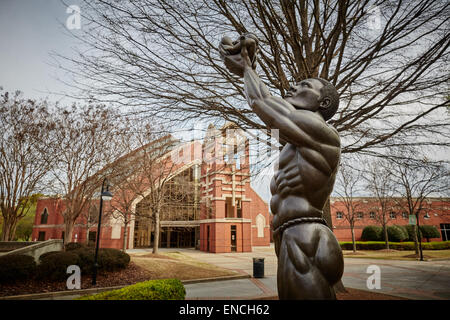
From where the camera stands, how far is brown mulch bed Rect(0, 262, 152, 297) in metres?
9.26

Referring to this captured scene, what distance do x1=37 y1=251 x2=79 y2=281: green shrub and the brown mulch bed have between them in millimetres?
209

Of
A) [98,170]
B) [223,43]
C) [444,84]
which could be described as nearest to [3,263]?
[98,170]

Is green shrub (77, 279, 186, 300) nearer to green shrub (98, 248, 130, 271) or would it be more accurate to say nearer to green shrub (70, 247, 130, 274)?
green shrub (70, 247, 130, 274)

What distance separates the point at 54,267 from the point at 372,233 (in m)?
32.4

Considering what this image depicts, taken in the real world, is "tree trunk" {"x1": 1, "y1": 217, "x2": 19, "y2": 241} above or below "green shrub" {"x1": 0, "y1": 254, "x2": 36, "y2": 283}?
above

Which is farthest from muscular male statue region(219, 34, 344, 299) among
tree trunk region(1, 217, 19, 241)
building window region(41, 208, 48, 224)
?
building window region(41, 208, 48, 224)

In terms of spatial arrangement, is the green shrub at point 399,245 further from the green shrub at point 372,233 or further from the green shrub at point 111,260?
the green shrub at point 111,260

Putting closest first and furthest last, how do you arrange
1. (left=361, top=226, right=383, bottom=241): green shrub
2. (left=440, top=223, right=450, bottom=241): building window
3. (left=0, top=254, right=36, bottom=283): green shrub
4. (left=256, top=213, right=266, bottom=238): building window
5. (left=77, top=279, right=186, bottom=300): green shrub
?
(left=77, top=279, right=186, bottom=300): green shrub < (left=0, top=254, right=36, bottom=283): green shrub < (left=361, top=226, right=383, bottom=241): green shrub < (left=440, top=223, right=450, bottom=241): building window < (left=256, top=213, right=266, bottom=238): building window

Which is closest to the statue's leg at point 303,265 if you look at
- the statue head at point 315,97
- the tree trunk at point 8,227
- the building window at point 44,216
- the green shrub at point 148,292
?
the statue head at point 315,97

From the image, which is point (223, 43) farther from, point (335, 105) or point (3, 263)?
point (3, 263)

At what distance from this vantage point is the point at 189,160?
2892cm

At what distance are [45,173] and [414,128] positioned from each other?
52.1 ft

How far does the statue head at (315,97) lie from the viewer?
7.55ft

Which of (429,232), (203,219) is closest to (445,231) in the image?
(429,232)
